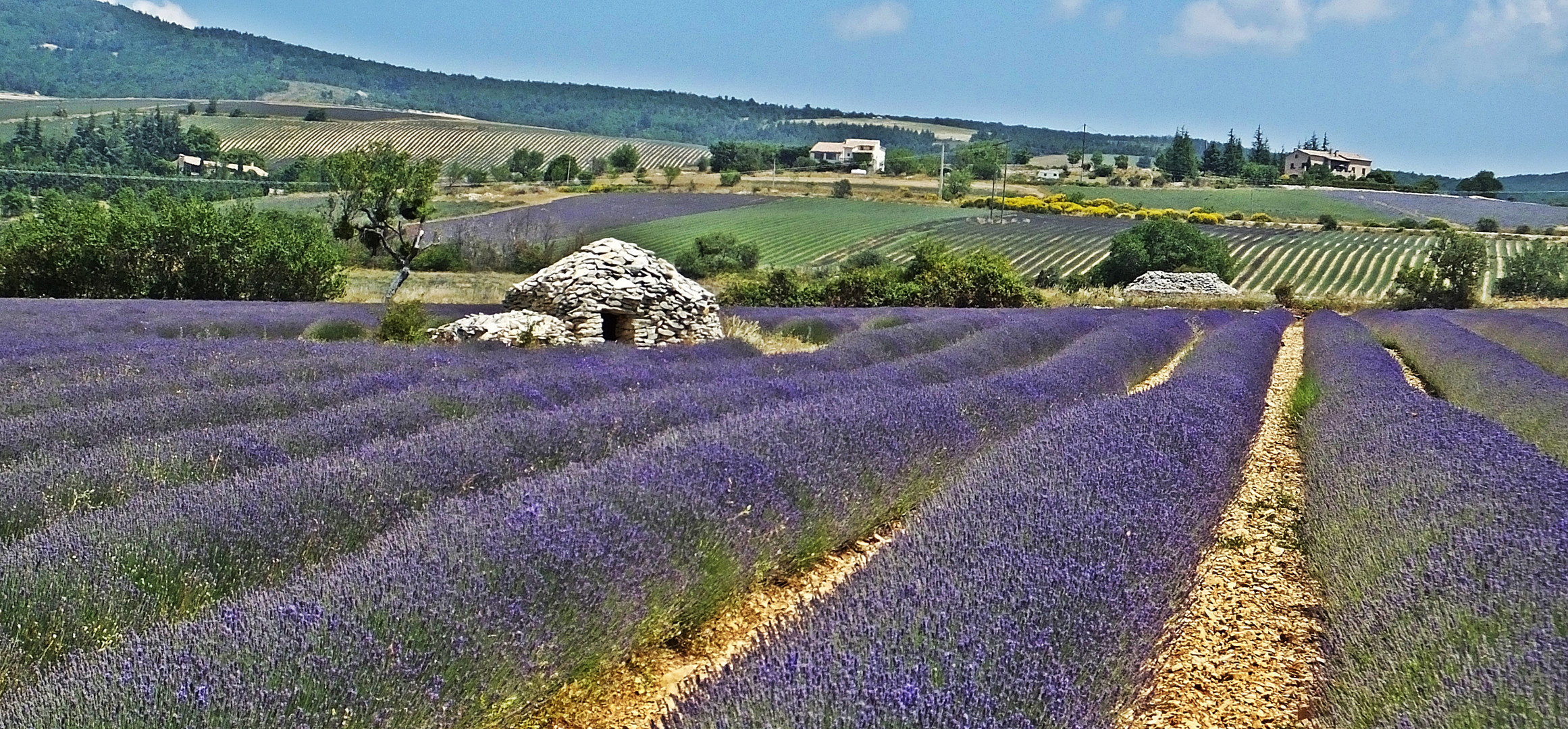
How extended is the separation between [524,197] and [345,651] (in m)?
47.2

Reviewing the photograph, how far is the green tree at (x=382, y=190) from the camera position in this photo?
1814cm

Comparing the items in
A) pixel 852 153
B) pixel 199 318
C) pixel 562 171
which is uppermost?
pixel 852 153

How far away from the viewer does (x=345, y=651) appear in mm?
1972

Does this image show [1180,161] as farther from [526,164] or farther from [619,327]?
[619,327]

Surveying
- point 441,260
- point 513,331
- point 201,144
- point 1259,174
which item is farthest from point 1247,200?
point 201,144

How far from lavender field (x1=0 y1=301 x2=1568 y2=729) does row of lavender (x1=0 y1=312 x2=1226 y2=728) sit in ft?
0.03

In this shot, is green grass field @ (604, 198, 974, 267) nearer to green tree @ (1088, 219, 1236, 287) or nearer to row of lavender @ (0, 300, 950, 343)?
green tree @ (1088, 219, 1236, 287)

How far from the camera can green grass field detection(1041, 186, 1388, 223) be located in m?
50.2

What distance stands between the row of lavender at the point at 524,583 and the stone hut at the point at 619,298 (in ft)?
21.5

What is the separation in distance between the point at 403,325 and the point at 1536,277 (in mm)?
32389

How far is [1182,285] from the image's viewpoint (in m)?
28.8

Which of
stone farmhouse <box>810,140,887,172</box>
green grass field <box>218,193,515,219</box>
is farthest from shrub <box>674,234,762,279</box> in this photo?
stone farmhouse <box>810,140,887,172</box>

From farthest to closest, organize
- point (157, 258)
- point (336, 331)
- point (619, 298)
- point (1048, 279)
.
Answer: point (1048, 279)
point (157, 258)
point (336, 331)
point (619, 298)

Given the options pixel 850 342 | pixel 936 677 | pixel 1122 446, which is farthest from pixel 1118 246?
pixel 936 677
